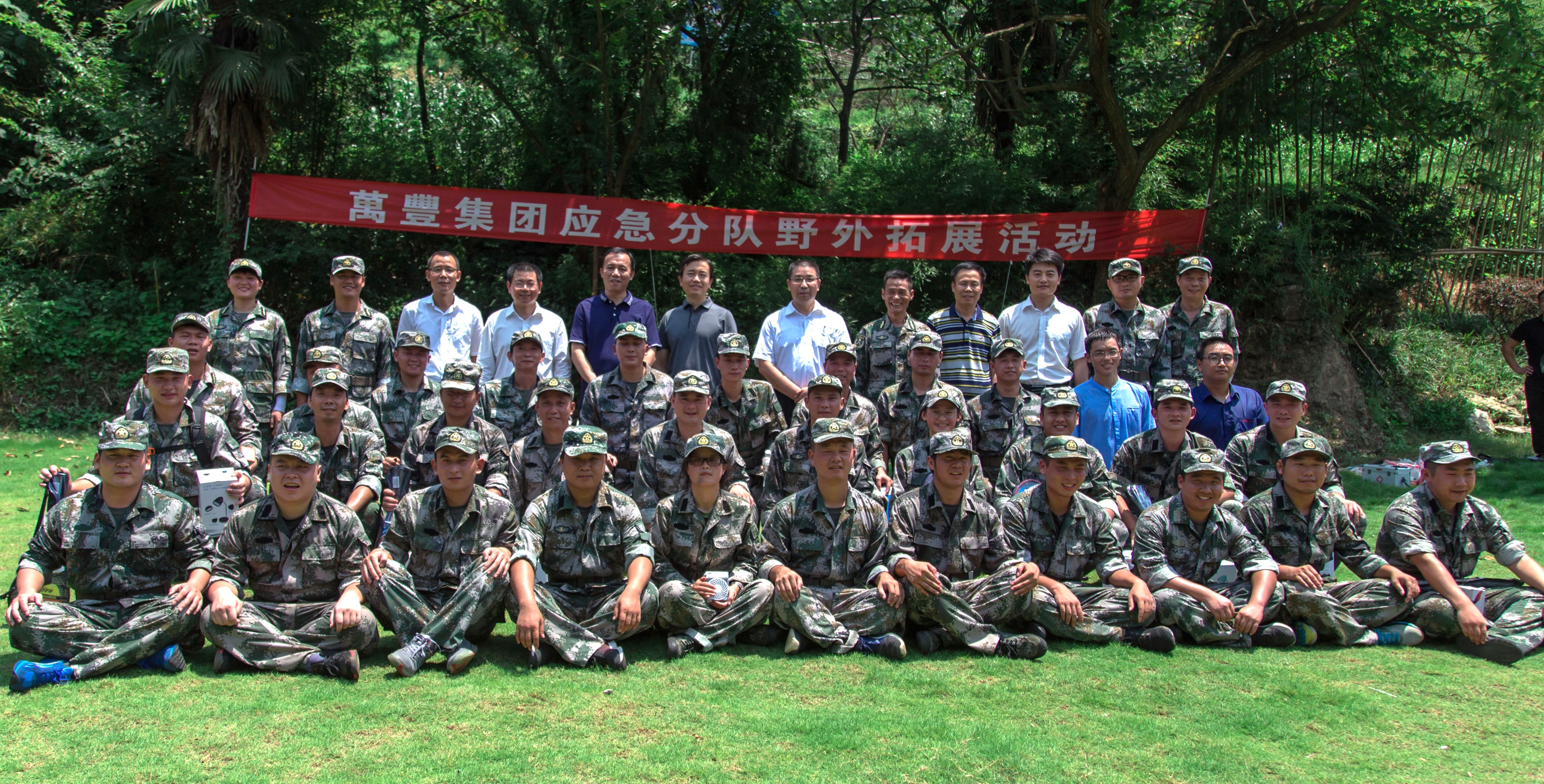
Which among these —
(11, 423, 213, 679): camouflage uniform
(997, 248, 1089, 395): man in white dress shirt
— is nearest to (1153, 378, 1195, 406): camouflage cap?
(997, 248, 1089, 395): man in white dress shirt

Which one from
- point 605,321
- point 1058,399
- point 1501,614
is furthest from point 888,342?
point 1501,614

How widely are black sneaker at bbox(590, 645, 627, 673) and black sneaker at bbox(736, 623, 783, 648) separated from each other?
718 millimetres

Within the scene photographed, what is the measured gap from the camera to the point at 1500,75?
11.4m

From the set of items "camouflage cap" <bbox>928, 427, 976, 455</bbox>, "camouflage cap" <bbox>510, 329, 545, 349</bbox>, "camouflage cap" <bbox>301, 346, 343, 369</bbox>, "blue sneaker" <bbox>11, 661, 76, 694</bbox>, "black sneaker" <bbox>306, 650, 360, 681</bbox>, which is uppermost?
"camouflage cap" <bbox>510, 329, 545, 349</bbox>

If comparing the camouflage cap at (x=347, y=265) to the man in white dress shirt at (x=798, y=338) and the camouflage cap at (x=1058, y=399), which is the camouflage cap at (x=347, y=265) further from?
the camouflage cap at (x=1058, y=399)

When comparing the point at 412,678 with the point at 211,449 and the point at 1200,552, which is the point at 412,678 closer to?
the point at 211,449

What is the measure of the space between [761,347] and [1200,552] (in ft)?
10.7

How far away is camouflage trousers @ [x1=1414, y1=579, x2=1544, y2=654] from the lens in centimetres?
541

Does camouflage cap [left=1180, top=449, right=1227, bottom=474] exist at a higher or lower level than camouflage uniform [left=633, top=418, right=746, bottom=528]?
higher

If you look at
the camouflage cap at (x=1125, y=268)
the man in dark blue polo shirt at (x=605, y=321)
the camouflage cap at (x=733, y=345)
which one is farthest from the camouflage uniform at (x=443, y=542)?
the camouflage cap at (x=1125, y=268)

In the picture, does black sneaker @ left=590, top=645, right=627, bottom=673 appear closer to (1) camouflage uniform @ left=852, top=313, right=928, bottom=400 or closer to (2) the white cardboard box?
(2) the white cardboard box

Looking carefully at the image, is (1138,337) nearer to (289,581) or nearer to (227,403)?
A: (289,581)

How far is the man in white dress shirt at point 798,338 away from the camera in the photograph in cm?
735

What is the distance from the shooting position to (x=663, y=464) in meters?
6.30
